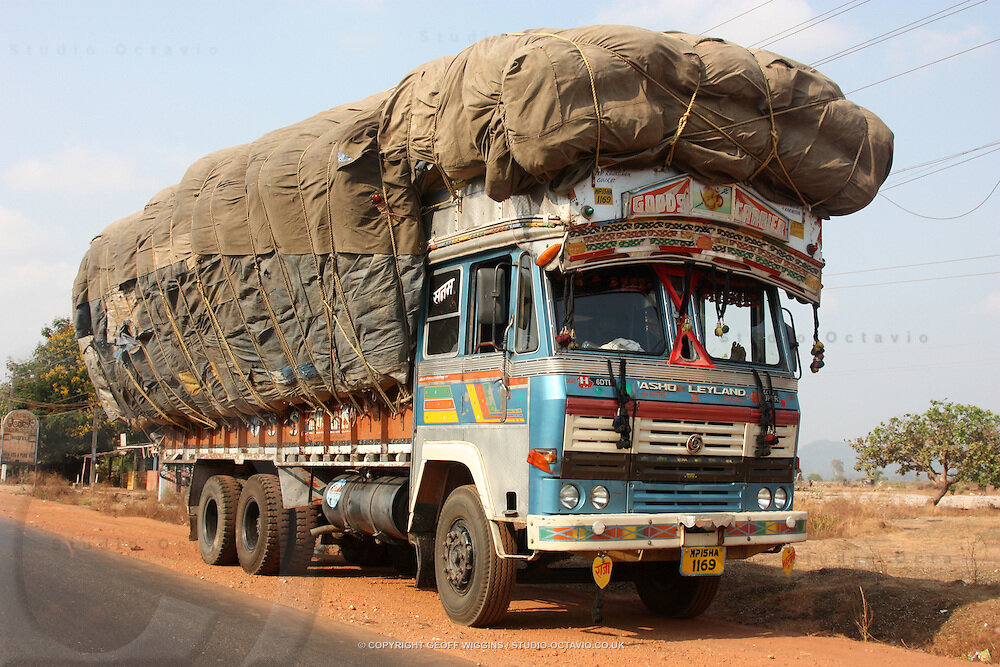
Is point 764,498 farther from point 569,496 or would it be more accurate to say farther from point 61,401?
point 61,401

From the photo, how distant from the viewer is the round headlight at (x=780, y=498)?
737 cm

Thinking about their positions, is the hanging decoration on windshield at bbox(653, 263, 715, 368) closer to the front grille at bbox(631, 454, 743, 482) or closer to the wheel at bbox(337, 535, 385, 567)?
the front grille at bbox(631, 454, 743, 482)

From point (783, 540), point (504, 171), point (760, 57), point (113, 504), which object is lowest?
point (113, 504)

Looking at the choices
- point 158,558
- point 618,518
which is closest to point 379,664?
point 618,518

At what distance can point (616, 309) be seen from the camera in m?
6.98

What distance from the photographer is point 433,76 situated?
25.8 ft

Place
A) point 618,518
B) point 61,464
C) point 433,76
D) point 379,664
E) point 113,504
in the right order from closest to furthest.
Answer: point 379,664, point 618,518, point 433,76, point 113,504, point 61,464

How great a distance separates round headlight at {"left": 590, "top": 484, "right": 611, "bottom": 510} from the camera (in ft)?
21.2

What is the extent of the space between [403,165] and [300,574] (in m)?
5.25

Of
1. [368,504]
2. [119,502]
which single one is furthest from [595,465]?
[119,502]

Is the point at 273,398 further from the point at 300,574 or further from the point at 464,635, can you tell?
the point at 464,635

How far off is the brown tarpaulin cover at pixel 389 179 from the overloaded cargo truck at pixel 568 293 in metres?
0.02

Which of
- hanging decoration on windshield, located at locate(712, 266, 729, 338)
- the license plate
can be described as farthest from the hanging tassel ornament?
the license plate

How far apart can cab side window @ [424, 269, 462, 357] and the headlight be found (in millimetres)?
2799
